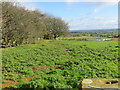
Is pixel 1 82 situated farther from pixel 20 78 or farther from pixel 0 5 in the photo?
pixel 0 5

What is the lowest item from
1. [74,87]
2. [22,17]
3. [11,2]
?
[74,87]

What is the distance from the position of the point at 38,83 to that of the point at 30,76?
1.83m

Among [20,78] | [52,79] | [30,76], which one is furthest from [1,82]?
[52,79]

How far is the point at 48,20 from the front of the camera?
174ft

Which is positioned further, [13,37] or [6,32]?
[13,37]

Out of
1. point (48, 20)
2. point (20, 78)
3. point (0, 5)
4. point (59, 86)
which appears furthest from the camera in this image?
point (48, 20)

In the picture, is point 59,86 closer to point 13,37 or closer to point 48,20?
point 13,37


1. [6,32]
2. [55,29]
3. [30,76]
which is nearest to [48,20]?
Result: [55,29]

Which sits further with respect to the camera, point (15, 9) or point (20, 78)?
point (15, 9)

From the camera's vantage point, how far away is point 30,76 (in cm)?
902

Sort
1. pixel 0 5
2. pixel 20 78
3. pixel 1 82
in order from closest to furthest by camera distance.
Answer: pixel 1 82
pixel 20 78
pixel 0 5

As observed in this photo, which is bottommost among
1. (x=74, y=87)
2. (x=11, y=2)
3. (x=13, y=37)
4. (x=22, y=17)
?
(x=74, y=87)

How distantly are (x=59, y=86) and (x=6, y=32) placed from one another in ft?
60.6

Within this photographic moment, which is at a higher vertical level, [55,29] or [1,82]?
[55,29]
